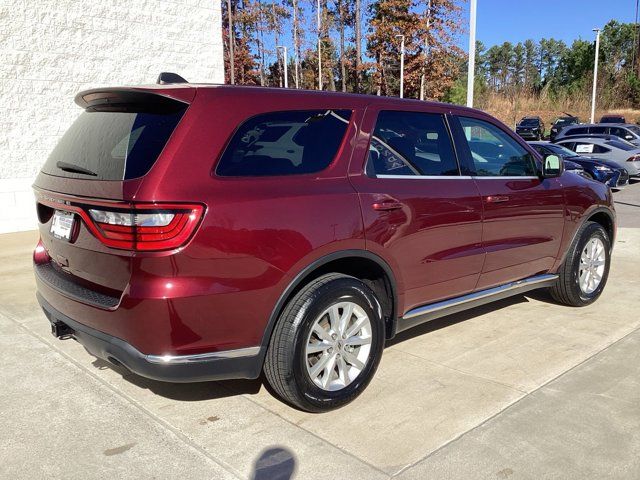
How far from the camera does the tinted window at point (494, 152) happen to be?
4.39m

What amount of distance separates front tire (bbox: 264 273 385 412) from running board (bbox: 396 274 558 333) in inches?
14.0

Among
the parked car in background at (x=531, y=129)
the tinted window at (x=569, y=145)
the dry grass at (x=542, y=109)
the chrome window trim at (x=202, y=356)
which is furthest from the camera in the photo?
the dry grass at (x=542, y=109)

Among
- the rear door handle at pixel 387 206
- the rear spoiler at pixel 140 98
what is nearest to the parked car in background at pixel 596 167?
the rear door handle at pixel 387 206

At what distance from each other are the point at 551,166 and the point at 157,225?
3.38m

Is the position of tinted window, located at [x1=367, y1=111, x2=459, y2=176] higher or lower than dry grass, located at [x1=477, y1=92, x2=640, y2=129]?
lower

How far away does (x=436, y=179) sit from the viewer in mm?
3918

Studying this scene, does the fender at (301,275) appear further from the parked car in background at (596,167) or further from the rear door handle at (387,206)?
the parked car in background at (596,167)

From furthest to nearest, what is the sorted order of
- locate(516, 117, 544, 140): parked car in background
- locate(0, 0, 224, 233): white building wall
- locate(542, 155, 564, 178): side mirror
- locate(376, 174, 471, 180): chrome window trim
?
1. locate(516, 117, 544, 140): parked car in background
2. locate(0, 0, 224, 233): white building wall
3. locate(542, 155, 564, 178): side mirror
4. locate(376, 174, 471, 180): chrome window trim

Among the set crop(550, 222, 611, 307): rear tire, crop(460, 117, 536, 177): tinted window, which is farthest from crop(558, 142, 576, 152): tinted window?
crop(460, 117, 536, 177): tinted window

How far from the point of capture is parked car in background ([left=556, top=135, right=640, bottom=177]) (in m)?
16.2

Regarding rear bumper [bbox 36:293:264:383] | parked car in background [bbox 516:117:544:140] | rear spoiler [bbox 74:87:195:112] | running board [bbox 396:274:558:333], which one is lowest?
running board [bbox 396:274:558:333]

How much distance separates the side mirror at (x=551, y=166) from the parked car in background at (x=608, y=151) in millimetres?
12593

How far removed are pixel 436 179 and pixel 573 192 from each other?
182 cm

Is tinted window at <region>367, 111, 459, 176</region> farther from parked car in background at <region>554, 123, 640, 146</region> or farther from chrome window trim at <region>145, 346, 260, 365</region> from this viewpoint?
parked car in background at <region>554, 123, 640, 146</region>
